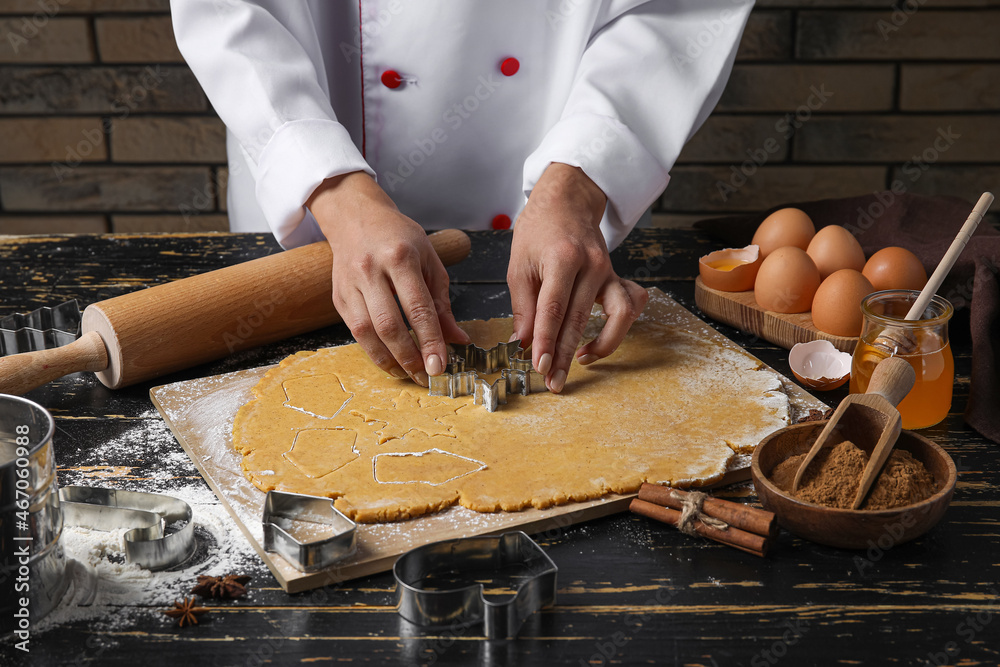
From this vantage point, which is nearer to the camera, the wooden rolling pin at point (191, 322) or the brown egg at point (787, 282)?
the wooden rolling pin at point (191, 322)

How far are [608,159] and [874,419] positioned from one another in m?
0.69

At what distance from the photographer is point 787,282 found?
139 centimetres

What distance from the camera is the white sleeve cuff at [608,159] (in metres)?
1.44

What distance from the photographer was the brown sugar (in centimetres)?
87

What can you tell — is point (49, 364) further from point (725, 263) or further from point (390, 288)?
point (725, 263)

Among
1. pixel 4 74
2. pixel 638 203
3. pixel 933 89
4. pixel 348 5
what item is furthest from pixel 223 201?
pixel 933 89

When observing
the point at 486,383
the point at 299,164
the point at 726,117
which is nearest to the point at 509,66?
the point at 299,164

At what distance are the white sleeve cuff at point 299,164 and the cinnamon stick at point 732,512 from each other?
734 millimetres

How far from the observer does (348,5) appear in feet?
5.44

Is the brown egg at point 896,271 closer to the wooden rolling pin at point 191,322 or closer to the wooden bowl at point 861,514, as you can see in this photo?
the wooden bowl at point 861,514

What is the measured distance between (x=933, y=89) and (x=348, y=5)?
2059 mm

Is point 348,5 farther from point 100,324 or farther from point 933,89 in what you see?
point 933,89

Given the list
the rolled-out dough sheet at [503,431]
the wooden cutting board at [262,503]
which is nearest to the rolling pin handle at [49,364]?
the wooden cutting board at [262,503]

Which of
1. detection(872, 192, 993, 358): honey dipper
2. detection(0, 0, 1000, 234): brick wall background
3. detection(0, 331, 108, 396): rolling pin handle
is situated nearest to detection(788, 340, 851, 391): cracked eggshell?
detection(872, 192, 993, 358): honey dipper
